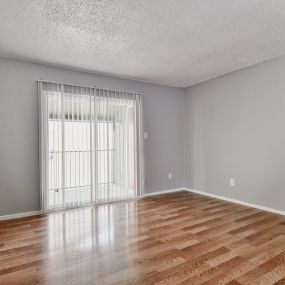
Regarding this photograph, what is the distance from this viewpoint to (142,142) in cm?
461

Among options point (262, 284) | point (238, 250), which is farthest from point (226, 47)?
point (262, 284)

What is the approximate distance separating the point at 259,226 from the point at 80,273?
243 centimetres

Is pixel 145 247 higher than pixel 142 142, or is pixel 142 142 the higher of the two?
pixel 142 142

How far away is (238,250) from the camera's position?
92.1 inches

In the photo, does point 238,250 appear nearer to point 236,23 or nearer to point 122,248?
point 122,248

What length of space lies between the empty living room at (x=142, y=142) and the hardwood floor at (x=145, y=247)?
18 millimetres

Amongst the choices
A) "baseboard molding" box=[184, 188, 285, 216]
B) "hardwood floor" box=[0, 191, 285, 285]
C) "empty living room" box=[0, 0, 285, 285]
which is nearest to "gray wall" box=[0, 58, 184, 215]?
"empty living room" box=[0, 0, 285, 285]

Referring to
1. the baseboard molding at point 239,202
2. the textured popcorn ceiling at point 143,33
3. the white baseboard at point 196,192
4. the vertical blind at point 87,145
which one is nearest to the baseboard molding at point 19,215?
the white baseboard at point 196,192

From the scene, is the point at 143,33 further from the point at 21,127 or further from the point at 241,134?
the point at 241,134

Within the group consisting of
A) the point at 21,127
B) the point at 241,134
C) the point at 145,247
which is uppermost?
the point at 21,127

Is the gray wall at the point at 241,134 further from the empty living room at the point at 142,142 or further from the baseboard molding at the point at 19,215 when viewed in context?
the baseboard molding at the point at 19,215

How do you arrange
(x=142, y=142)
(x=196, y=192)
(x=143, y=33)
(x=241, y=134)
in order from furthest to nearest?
(x=196, y=192), (x=142, y=142), (x=241, y=134), (x=143, y=33)

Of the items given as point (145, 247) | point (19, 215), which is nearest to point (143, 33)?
point (145, 247)

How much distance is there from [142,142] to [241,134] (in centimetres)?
194
